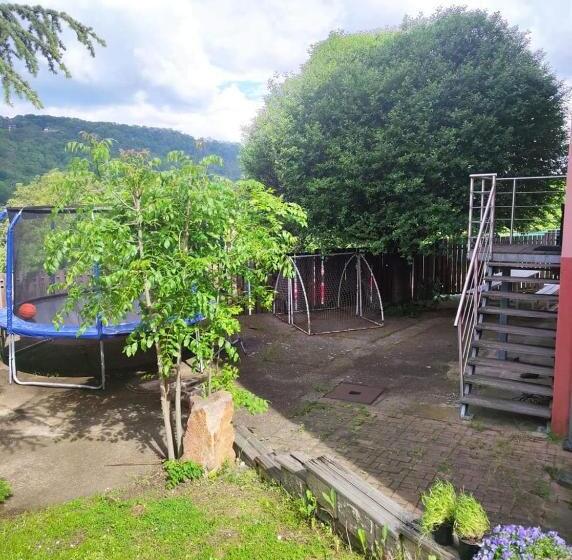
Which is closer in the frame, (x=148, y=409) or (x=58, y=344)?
(x=148, y=409)

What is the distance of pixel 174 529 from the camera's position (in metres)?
3.30

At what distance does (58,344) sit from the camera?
29.9 feet

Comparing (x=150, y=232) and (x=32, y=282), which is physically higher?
(x=150, y=232)

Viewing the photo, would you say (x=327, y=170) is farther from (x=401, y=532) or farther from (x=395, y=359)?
(x=401, y=532)

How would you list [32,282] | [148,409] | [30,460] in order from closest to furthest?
[30,460]
[148,409]
[32,282]

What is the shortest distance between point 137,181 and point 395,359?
5594 mm

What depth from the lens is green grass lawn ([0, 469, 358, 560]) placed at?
121 inches

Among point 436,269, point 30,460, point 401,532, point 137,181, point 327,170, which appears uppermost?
point 327,170

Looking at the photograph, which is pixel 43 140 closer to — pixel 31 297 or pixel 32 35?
pixel 32 35

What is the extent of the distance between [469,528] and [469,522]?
0.03 m

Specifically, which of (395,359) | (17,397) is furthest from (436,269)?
(17,397)

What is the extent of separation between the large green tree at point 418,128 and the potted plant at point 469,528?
789 centimetres

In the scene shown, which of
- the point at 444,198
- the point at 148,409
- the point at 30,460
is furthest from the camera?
the point at 444,198

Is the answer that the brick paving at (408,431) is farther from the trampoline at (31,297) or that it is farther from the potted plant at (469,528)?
the trampoline at (31,297)
